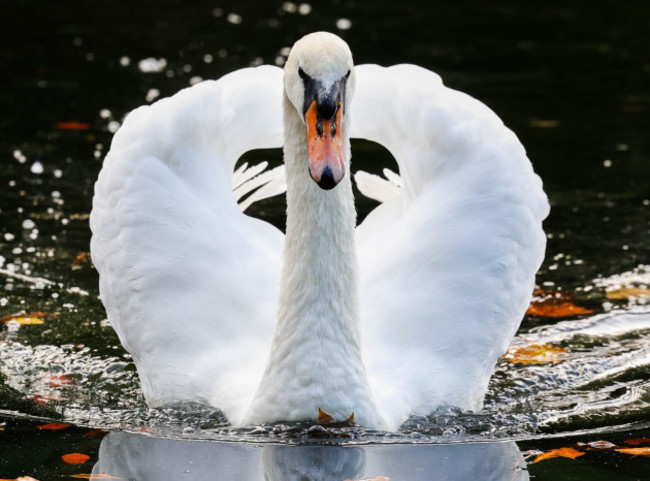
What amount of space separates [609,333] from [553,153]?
3.40 m

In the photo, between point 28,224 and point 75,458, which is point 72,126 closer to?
point 28,224

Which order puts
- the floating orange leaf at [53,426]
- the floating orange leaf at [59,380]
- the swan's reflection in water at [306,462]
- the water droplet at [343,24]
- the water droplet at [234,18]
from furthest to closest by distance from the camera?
the water droplet at [234,18], the water droplet at [343,24], the floating orange leaf at [59,380], the floating orange leaf at [53,426], the swan's reflection in water at [306,462]

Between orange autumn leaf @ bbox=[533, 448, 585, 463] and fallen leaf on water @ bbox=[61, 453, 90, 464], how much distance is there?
1.94 m

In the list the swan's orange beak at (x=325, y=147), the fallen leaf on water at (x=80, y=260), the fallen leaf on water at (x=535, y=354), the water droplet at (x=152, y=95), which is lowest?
the fallen leaf on water at (x=535, y=354)

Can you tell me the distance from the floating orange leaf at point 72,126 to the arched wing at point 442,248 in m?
4.86

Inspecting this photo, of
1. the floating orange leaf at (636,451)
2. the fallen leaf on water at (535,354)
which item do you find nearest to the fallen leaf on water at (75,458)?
the floating orange leaf at (636,451)

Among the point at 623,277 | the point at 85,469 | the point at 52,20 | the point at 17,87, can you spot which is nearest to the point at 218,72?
the point at 17,87

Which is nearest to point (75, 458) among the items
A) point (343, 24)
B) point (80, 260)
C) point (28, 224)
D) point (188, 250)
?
point (188, 250)

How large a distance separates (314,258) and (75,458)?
1353mm

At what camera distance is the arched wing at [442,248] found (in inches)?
237

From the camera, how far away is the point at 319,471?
210 inches

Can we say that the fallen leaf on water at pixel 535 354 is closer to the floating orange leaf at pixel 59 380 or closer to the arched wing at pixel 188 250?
the arched wing at pixel 188 250

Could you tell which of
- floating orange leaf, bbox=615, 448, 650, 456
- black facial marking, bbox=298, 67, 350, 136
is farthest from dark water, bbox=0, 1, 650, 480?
black facial marking, bbox=298, 67, 350, 136

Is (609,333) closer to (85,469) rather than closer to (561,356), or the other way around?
(561,356)
